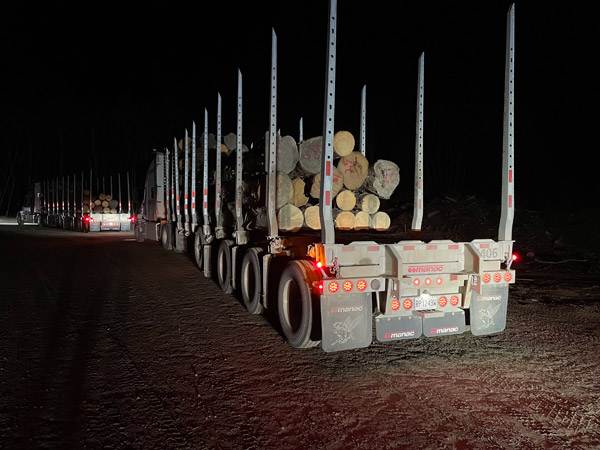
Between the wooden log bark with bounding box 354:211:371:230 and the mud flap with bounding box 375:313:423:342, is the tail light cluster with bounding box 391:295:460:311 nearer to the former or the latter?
the mud flap with bounding box 375:313:423:342

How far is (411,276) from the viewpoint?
511 centimetres

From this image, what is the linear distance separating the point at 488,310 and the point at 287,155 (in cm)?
443

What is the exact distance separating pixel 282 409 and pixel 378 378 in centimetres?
114

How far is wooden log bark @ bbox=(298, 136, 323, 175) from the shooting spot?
870 cm

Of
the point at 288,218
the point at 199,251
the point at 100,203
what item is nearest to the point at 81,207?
the point at 100,203

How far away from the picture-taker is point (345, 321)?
4957mm

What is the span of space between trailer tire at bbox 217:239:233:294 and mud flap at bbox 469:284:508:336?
4418mm

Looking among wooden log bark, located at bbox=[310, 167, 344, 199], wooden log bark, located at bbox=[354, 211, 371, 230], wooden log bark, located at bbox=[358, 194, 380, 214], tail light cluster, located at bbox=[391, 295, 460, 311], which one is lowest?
tail light cluster, located at bbox=[391, 295, 460, 311]

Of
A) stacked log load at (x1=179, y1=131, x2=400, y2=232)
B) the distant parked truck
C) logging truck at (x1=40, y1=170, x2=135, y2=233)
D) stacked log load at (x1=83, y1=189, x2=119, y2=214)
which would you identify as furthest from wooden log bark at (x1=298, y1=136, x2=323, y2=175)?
the distant parked truck

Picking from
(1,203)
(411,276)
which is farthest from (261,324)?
(1,203)

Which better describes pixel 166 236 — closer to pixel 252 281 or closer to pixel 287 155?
pixel 287 155

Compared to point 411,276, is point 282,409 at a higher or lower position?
lower

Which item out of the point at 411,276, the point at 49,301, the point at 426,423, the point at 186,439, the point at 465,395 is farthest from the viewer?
the point at 49,301

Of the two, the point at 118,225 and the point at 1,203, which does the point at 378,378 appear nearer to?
the point at 118,225
